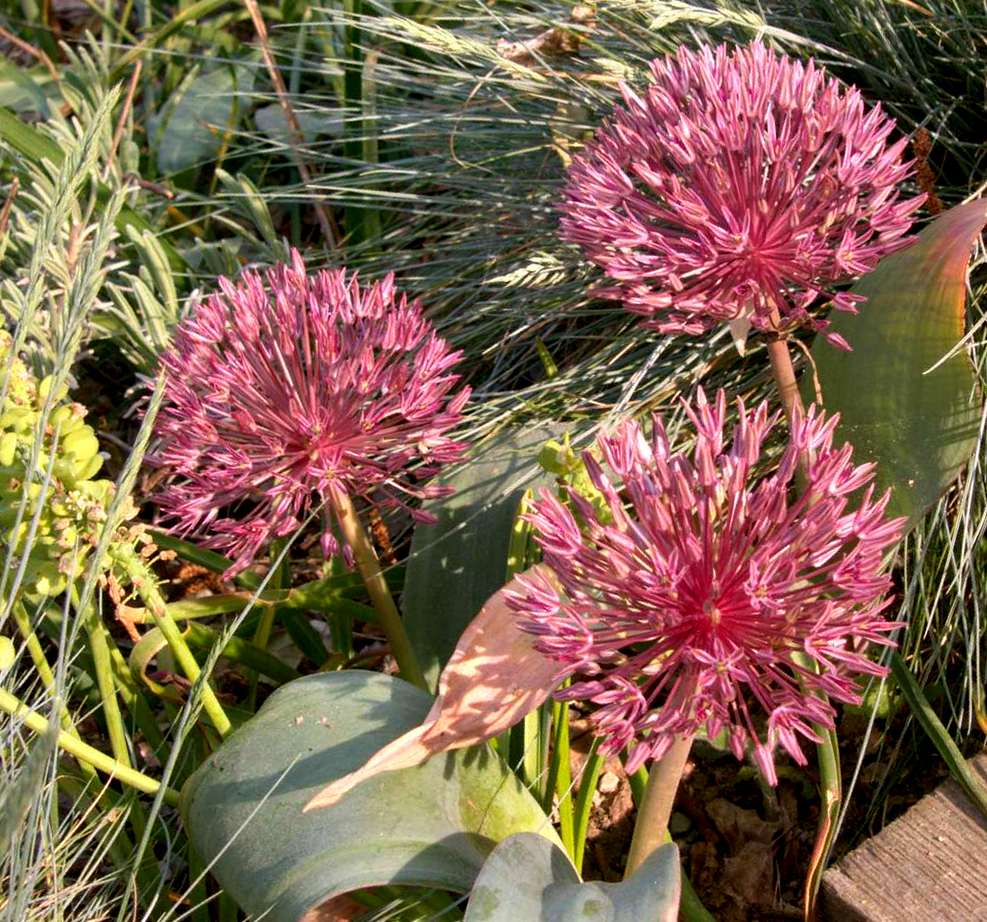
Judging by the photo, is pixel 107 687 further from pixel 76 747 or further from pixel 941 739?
pixel 941 739

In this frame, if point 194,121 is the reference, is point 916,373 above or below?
above

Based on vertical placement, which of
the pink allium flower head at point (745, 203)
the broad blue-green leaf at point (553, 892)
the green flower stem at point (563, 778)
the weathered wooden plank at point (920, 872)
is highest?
the pink allium flower head at point (745, 203)

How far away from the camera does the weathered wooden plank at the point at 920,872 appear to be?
50.7 inches

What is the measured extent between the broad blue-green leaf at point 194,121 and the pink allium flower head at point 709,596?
1.73 metres

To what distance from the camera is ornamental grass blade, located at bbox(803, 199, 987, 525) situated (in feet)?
3.82

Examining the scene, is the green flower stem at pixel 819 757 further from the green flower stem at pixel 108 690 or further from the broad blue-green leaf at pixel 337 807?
the green flower stem at pixel 108 690

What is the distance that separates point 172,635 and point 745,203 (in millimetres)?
647

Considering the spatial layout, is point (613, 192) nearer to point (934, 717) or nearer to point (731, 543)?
point (731, 543)

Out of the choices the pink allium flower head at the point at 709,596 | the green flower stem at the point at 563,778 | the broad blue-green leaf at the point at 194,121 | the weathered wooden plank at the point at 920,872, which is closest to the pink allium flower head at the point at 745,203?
the pink allium flower head at the point at 709,596

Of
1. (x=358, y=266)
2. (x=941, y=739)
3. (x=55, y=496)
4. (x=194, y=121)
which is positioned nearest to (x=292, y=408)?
(x=55, y=496)

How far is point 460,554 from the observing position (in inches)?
56.7

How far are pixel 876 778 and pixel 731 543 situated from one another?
0.68 metres

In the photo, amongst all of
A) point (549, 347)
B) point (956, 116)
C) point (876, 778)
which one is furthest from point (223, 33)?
point (876, 778)

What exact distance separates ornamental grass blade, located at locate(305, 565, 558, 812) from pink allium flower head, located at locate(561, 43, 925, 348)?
0.95ft
